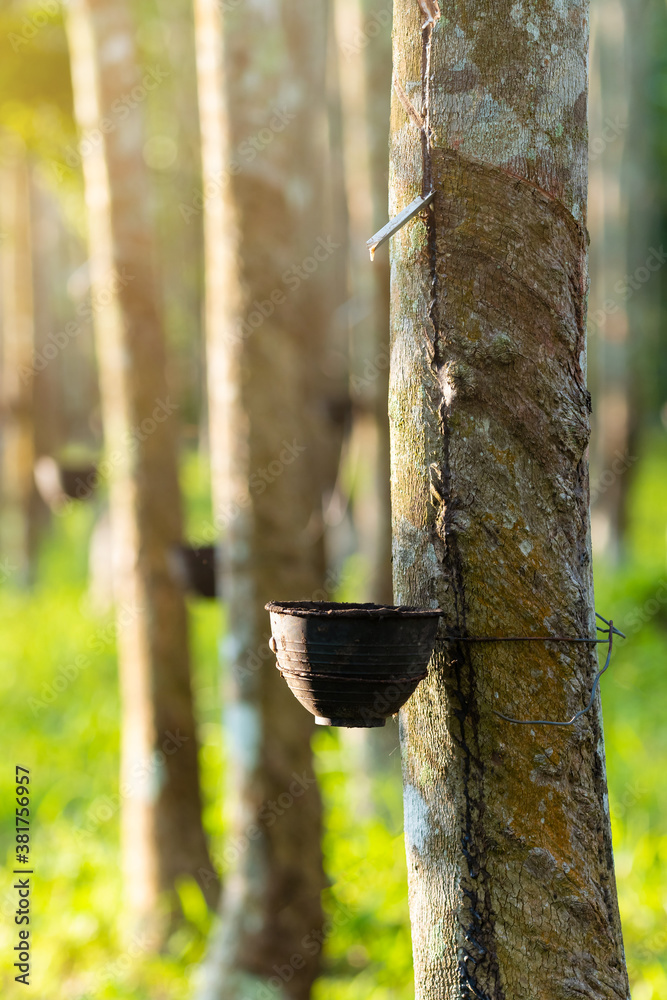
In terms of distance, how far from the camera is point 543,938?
1.68 m

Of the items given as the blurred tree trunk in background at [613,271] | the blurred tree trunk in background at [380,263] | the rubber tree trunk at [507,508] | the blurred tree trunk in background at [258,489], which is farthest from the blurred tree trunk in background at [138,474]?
the blurred tree trunk in background at [613,271]

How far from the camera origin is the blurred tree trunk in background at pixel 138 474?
4.68 m

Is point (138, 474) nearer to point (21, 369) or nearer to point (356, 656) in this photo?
point (356, 656)

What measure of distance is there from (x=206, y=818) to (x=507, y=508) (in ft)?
14.1

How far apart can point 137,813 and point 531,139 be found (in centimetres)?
391

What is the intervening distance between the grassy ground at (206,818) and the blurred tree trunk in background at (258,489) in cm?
46

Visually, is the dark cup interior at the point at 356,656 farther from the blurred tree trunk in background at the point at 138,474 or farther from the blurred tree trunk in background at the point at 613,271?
the blurred tree trunk in background at the point at 613,271

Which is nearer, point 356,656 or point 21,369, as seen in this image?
point 356,656

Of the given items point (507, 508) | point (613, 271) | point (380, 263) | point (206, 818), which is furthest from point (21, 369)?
point (507, 508)

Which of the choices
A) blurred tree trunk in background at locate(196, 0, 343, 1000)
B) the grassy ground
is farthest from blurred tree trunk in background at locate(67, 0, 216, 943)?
blurred tree trunk in background at locate(196, 0, 343, 1000)

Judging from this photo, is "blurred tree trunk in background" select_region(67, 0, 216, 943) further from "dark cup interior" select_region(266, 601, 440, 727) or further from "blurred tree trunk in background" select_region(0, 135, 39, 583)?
"blurred tree trunk in background" select_region(0, 135, 39, 583)

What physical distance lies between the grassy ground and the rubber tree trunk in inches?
90.8

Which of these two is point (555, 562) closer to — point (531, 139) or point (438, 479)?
point (438, 479)

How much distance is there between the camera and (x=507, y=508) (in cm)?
172
